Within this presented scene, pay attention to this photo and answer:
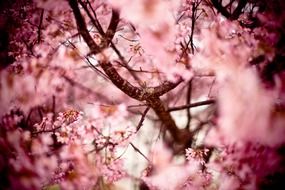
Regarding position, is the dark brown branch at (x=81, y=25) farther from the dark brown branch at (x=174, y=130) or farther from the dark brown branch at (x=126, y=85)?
the dark brown branch at (x=174, y=130)

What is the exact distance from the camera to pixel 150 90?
14.0ft

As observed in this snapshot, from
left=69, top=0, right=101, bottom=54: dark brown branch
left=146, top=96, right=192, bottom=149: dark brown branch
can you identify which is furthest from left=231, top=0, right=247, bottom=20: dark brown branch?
left=69, top=0, right=101, bottom=54: dark brown branch

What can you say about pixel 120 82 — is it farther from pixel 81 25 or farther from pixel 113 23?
pixel 81 25

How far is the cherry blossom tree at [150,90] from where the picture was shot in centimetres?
369

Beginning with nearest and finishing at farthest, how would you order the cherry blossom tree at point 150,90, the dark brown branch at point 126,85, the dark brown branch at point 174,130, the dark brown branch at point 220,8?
the cherry blossom tree at point 150,90 < the dark brown branch at point 126,85 < the dark brown branch at point 220,8 < the dark brown branch at point 174,130

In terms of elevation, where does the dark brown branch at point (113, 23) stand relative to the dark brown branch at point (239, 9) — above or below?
below

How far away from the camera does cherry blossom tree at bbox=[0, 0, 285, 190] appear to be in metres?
3.69

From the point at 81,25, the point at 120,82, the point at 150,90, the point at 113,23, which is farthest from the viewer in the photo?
the point at 150,90

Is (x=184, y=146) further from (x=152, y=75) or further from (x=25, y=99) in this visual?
(x=25, y=99)

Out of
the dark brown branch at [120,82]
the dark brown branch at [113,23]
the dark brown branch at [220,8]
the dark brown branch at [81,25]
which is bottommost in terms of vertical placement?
the dark brown branch at [120,82]

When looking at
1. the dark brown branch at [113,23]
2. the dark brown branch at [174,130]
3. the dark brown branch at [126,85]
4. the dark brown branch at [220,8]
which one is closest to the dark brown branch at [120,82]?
the dark brown branch at [126,85]

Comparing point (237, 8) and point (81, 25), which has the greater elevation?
point (237, 8)

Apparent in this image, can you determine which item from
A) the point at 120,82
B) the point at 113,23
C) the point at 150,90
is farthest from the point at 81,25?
the point at 150,90

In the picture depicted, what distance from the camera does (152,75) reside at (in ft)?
17.8
